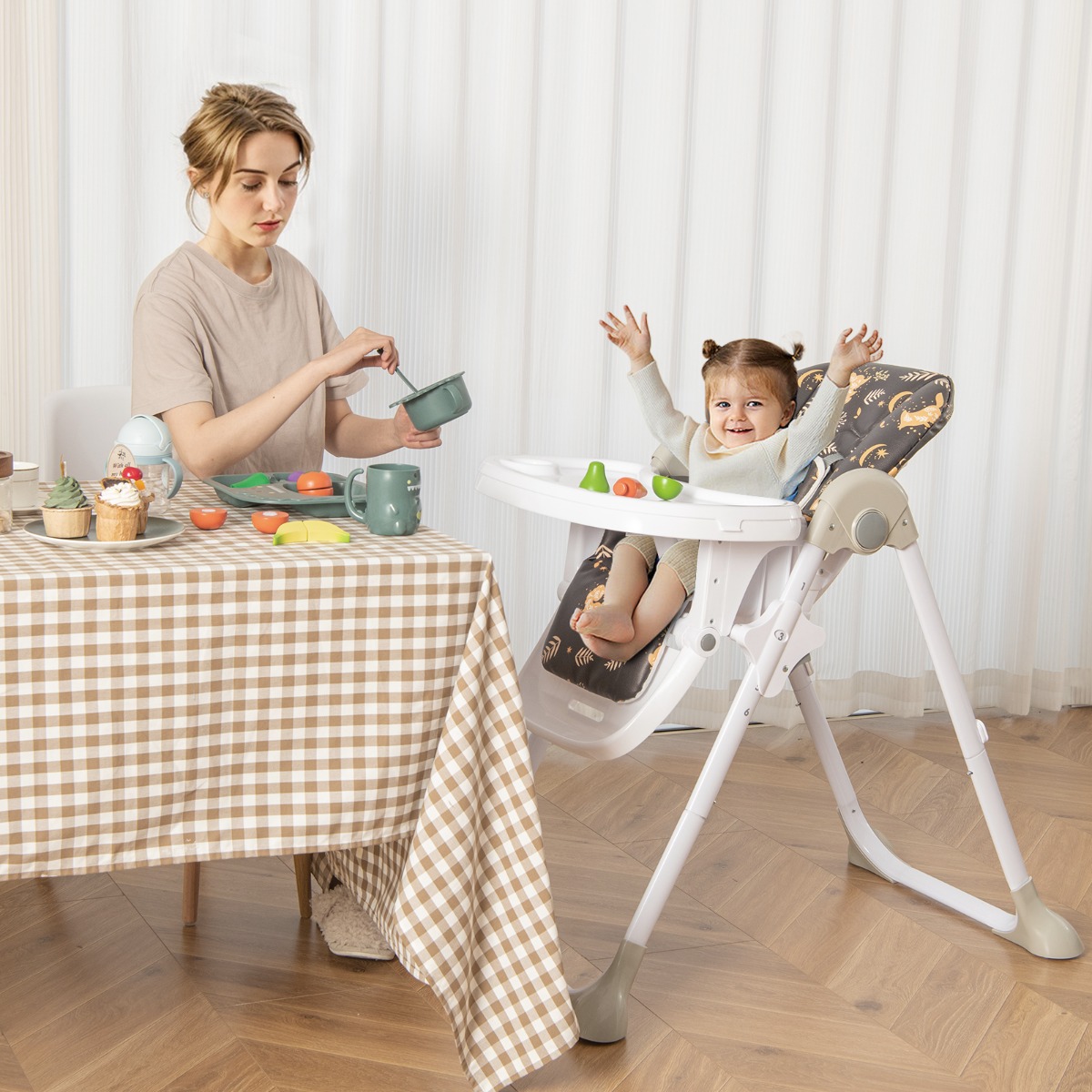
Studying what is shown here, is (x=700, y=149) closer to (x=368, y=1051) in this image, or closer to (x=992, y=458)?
(x=992, y=458)

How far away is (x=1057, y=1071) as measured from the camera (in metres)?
1.76

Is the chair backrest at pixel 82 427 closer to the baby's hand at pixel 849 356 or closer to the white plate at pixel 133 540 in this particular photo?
the white plate at pixel 133 540

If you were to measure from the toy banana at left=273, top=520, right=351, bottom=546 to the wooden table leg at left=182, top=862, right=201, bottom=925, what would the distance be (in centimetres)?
67

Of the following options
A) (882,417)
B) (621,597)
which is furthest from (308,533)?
(882,417)

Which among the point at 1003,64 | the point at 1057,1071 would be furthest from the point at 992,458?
the point at 1057,1071

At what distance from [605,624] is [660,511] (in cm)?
32

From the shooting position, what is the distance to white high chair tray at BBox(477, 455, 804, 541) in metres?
1.67

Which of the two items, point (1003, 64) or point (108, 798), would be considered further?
point (1003, 64)

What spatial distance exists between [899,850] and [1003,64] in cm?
193

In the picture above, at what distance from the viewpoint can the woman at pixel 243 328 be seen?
6.66 ft

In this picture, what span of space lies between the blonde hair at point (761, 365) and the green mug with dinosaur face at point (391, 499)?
26.7 inches

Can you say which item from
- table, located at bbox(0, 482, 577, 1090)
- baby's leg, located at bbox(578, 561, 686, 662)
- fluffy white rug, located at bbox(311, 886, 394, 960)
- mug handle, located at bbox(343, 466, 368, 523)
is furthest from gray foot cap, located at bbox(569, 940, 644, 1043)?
mug handle, located at bbox(343, 466, 368, 523)

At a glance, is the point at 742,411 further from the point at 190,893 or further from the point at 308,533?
the point at 190,893

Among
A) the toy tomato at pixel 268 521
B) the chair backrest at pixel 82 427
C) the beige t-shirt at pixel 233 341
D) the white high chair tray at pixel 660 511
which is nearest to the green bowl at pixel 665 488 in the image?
the white high chair tray at pixel 660 511
